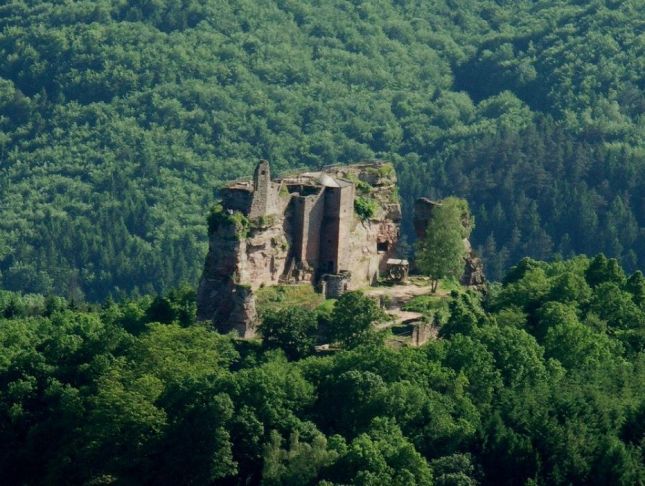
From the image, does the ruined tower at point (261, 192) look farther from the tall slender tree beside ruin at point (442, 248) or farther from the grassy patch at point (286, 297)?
the tall slender tree beside ruin at point (442, 248)

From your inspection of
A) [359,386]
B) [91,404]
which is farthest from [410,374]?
[91,404]

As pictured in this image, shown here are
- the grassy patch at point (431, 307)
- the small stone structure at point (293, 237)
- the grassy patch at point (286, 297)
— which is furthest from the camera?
the grassy patch at point (431, 307)

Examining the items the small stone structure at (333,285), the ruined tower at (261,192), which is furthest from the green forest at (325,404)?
the ruined tower at (261,192)

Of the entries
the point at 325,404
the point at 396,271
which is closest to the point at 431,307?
the point at 396,271

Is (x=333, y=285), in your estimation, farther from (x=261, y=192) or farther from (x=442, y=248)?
(x=442, y=248)

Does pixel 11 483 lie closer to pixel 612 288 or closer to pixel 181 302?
pixel 181 302

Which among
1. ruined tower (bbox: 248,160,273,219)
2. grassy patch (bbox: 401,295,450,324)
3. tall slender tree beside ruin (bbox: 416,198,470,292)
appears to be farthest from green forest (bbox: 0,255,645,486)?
tall slender tree beside ruin (bbox: 416,198,470,292)

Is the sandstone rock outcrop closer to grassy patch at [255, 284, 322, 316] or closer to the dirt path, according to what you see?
the dirt path
